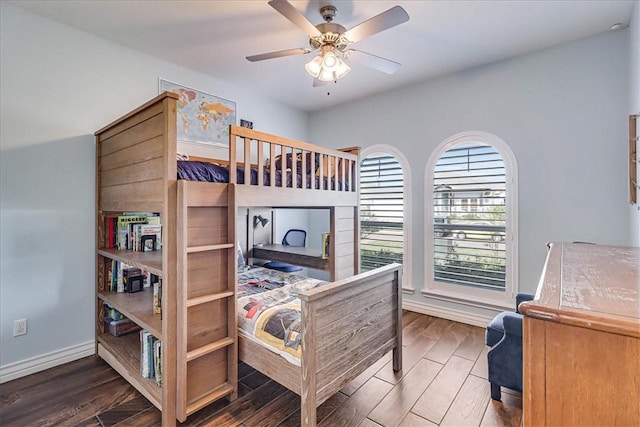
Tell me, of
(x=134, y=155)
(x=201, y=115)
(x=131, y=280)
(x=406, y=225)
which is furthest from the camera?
(x=406, y=225)

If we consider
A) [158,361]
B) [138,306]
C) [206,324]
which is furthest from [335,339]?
[138,306]

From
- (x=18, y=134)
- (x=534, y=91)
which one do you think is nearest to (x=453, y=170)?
(x=534, y=91)

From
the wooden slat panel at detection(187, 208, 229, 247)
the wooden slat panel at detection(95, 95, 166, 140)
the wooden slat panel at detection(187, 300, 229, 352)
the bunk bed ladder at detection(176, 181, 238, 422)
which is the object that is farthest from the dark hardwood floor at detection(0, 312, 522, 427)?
the wooden slat panel at detection(95, 95, 166, 140)

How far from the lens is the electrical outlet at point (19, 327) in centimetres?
227

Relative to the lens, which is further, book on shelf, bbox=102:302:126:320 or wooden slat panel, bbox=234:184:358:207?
book on shelf, bbox=102:302:126:320

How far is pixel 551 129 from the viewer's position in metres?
2.83

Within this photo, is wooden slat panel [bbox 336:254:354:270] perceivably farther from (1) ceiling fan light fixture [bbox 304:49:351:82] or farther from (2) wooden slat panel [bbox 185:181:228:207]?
(1) ceiling fan light fixture [bbox 304:49:351:82]

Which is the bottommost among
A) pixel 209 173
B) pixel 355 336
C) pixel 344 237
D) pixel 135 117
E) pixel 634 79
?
pixel 355 336

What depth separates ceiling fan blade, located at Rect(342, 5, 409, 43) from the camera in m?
1.74

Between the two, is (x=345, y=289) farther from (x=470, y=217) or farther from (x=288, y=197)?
(x=470, y=217)

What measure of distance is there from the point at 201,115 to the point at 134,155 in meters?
1.49

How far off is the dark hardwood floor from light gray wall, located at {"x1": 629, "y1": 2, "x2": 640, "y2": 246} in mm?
1456

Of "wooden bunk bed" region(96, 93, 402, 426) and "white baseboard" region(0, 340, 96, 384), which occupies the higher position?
"wooden bunk bed" region(96, 93, 402, 426)

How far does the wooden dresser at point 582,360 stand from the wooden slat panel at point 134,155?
1875 mm
